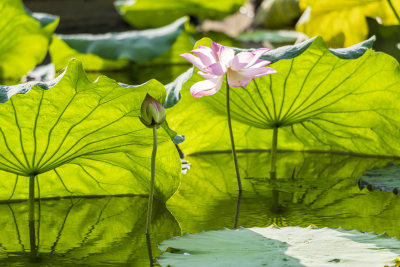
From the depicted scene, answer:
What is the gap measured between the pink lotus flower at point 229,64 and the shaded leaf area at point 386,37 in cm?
109

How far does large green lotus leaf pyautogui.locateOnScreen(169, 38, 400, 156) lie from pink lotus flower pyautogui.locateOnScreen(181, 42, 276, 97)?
10 centimetres

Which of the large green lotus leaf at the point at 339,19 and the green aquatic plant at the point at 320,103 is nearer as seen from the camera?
the green aquatic plant at the point at 320,103

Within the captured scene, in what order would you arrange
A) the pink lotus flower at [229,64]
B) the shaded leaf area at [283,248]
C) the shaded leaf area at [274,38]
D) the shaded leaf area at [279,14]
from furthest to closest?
the shaded leaf area at [279,14]
the shaded leaf area at [274,38]
the pink lotus flower at [229,64]
the shaded leaf area at [283,248]

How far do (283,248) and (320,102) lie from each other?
1.77 ft

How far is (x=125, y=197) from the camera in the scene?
122cm

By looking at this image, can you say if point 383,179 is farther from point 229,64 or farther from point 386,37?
point 386,37

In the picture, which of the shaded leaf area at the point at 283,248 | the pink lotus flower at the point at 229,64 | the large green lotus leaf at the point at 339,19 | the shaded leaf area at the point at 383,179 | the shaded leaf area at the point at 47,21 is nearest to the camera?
the shaded leaf area at the point at 283,248

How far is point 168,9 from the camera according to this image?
3883 millimetres

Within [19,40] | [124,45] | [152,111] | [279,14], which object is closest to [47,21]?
[19,40]

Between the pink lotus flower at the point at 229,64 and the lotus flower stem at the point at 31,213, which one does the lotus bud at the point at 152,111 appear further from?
the lotus flower stem at the point at 31,213

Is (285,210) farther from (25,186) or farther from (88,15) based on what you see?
(88,15)

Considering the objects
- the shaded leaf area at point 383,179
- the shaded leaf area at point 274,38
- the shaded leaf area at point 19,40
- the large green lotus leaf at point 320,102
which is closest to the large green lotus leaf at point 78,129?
the large green lotus leaf at point 320,102

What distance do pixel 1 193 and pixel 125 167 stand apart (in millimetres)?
236

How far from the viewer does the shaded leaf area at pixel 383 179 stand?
121 centimetres
